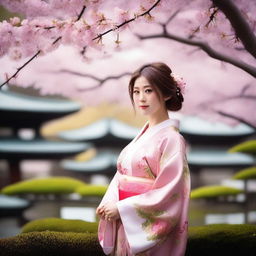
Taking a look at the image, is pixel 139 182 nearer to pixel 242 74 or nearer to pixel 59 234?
pixel 59 234

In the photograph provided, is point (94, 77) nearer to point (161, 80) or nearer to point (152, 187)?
point (161, 80)

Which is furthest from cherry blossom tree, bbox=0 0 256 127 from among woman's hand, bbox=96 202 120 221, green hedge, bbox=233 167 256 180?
woman's hand, bbox=96 202 120 221

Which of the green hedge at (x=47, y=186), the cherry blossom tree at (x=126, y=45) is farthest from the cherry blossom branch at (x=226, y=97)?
the green hedge at (x=47, y=186)

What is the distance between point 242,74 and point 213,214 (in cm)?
139

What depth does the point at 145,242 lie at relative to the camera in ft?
6.01

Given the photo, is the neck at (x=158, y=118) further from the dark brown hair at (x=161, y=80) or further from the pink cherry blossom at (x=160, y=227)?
the pink cherry blossom at (x=160, y=227)

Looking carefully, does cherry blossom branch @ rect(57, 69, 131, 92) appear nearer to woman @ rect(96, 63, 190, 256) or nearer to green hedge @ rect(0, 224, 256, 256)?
green hedge @ rect(0, 224, 256, 256)

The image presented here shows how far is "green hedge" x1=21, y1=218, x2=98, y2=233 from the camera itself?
3.28 m

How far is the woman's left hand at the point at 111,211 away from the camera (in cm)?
188

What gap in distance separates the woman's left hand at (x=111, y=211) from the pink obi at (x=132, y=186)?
0.11 metres

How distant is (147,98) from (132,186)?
0.46 metres

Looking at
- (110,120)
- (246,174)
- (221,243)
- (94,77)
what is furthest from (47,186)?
(246,174)

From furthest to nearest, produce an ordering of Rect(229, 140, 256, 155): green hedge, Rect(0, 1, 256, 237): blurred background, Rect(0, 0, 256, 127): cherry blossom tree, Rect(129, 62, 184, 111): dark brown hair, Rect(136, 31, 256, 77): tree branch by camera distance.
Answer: Rect(229, 140, 256, 155): green hedge → Rect(0, 1, 256, 237): blurred background → Rect(136, 31, 256, 77): tree branch → Rect(0, 0, 256, 127): cherry blossom tree → Rect(129, 62, 184, 111): dark brown hair

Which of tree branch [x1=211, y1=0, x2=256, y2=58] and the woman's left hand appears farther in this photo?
tree branch [x1=211, y1=0, x2=256, y2=58]
